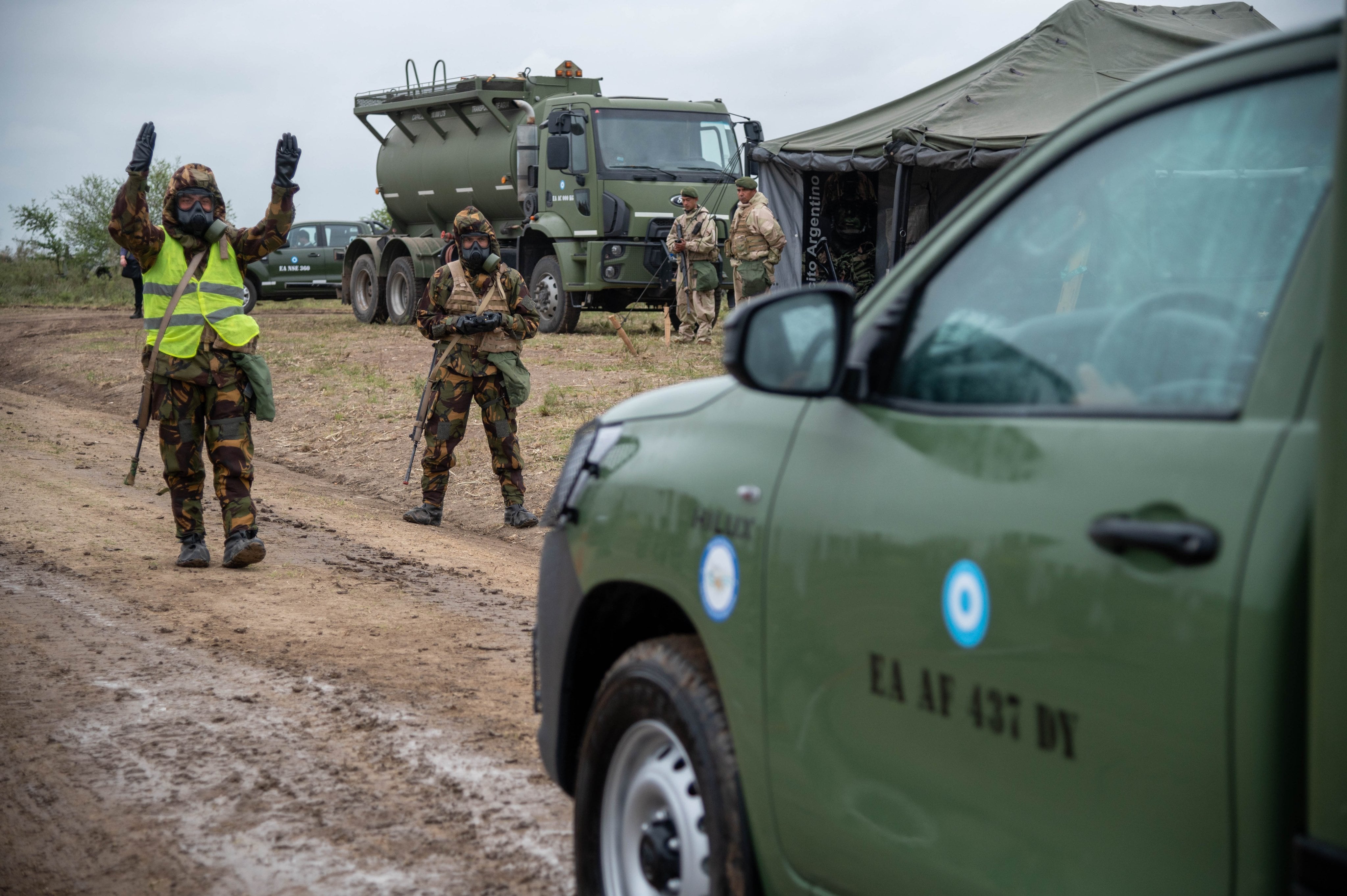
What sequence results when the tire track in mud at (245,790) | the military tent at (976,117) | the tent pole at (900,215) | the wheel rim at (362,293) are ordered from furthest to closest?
1. the wheel rim at (362,293)
2. the tent pole at (900,215)
3. the military tent at (976,117)
4. the tire track in mud at (245,790)

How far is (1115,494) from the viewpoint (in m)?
1.60

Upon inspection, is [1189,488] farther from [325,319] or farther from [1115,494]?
[325,319]

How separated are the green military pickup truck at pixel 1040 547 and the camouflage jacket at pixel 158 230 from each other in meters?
4.99

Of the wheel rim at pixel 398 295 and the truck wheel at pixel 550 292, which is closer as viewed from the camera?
the truck wheel at pixel 550 292

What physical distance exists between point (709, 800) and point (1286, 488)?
4.19ft

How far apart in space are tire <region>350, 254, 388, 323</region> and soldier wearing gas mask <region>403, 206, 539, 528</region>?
1439 cm

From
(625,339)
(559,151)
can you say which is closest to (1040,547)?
(625,339)

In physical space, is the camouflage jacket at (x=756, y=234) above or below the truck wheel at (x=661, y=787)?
above

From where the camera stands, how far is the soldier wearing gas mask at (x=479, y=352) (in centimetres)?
885

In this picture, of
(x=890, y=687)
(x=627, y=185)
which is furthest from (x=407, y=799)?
(x=627, y=185)

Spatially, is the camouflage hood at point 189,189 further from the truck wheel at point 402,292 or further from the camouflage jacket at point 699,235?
the truck wheel at point 402,292

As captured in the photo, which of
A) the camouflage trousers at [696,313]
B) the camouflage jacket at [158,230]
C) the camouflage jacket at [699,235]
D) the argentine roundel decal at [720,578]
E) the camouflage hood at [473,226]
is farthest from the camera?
the camouflage trousers at [696,313]

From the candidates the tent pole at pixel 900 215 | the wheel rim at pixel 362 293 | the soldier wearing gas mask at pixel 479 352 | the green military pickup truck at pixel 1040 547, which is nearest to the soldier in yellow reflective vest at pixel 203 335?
the soldier wearing gas mask at pixel 479 352

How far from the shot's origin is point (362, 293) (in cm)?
2362
